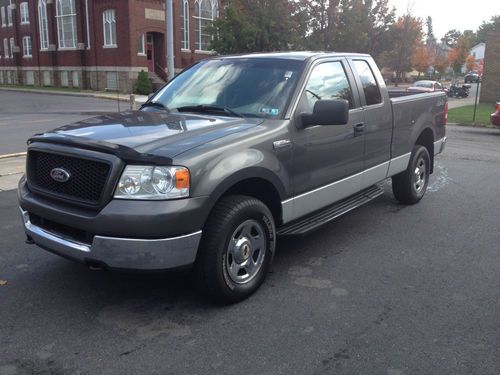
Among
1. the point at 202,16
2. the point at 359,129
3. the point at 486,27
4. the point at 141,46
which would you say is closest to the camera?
the point at 359,129

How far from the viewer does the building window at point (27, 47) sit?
4822cm

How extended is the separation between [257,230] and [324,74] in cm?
184

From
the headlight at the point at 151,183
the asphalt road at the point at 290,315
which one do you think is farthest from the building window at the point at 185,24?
the headlight at the point at 151,183

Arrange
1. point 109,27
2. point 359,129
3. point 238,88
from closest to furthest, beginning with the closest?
1. point 238,88
2. point 359,129
3. point 109,27

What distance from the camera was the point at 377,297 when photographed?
13.5 ft

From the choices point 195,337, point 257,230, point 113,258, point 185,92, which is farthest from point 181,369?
point 185,92

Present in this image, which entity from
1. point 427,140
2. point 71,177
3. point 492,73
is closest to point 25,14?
point 492,73

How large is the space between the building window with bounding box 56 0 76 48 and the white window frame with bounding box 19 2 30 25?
21.5 ft

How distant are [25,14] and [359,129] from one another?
50.3 meters

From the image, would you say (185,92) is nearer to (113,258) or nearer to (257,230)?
(257,230)

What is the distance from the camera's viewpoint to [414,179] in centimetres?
691

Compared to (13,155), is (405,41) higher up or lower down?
higher up

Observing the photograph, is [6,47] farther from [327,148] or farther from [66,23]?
[327,148]

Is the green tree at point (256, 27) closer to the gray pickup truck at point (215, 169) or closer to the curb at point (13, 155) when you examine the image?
the curb at point (13, 155)
